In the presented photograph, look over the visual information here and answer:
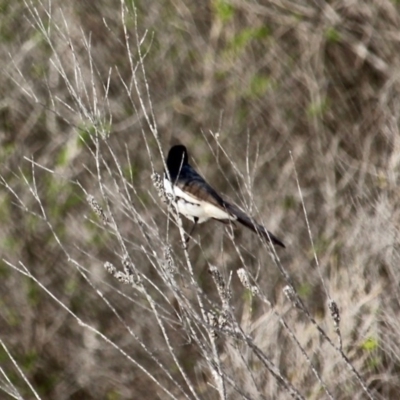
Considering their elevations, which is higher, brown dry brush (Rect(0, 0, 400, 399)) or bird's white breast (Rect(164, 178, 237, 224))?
bird's white breast (Rect(164, 178, 237, 224))

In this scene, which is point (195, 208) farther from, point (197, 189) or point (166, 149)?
point (166, 149)

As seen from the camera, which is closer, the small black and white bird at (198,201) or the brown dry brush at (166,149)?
the small black and white bird at (198,201)

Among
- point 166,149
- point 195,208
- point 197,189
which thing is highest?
point 197,189

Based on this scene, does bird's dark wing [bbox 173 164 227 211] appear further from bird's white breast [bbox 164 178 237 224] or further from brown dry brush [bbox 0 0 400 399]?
brown dry brush [bbox 0 0 400 399]

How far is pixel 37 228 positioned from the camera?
1136 cm

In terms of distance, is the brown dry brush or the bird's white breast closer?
the bird's white breast

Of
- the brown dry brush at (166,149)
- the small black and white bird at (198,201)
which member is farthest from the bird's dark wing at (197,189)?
the brown dry brush at (166,149)

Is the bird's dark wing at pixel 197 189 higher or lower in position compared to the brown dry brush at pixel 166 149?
higher

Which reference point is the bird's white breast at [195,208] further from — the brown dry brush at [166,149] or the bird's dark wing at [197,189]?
the brown dry brush at [166,149]

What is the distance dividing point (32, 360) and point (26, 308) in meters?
0.50

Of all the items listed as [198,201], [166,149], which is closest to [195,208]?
[198,201]

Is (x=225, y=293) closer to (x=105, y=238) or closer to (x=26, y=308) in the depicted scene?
(x=105, y=238)

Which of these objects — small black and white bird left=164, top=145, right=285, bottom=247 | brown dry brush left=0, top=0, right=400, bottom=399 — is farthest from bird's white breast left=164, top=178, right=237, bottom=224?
brown dry brush left=0, top=0, right=400, bottom=399

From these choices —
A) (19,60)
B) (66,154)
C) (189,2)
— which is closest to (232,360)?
(66,154)
